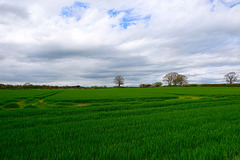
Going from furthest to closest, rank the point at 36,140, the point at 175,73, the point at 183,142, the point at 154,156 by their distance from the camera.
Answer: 1. the point at 175,73
2. the point at 36,140
3. the point at 183,142
4. the point at 154,156

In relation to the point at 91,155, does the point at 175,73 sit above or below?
above

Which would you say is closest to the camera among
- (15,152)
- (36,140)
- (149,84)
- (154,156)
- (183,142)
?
(154,156)

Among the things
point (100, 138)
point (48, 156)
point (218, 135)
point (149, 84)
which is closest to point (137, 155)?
point (100, 138)

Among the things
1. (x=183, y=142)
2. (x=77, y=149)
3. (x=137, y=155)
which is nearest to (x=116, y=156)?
(x=137, y=155)

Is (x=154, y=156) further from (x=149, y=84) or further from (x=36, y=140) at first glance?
(x=149, y=84)

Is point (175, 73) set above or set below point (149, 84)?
above

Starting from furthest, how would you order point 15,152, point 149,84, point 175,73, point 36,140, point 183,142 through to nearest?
point 149,84
point 175,73
point 36,140
point 183,142
point 15,152

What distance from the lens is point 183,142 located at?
395cm

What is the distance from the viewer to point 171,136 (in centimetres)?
437

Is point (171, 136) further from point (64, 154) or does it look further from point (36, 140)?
point (36, 140)

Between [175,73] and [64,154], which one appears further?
[175,73]

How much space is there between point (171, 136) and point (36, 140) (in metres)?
4.56

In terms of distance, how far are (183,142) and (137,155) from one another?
1.67 m

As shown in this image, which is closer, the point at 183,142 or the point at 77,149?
the point at 77,149
